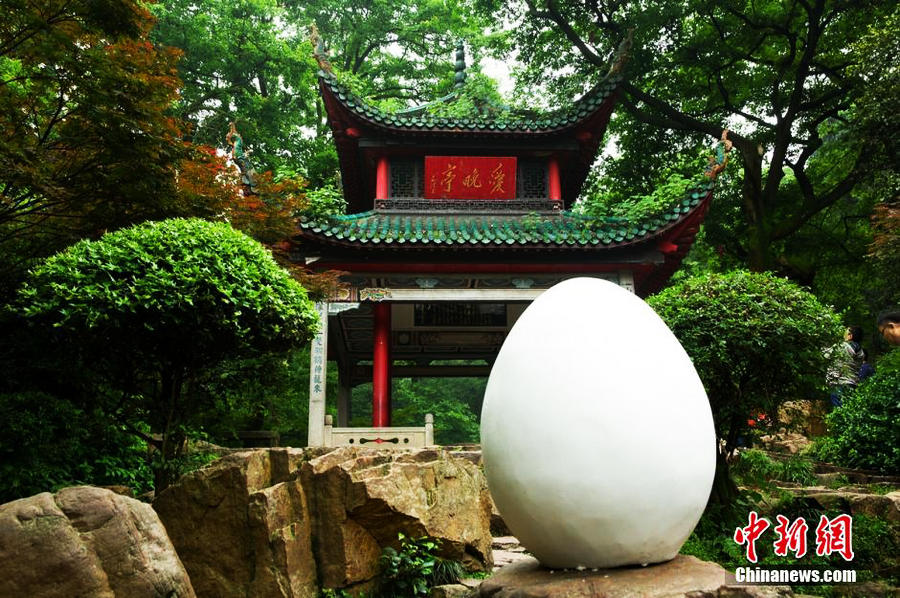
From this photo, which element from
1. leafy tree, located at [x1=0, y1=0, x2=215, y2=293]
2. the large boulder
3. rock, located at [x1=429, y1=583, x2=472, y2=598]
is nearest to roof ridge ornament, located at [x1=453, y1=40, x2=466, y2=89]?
leafy tree, located at [x1=0, y1=0, x2=215, y2=293]

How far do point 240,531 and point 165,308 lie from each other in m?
1.74

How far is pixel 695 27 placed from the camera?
56.4 ft

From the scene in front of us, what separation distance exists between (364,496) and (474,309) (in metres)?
9.04

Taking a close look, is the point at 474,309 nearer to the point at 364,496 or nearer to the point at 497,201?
the point at 497,201

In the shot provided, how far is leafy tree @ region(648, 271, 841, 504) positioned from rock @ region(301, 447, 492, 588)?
2626 mm

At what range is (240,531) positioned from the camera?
477 centimetres

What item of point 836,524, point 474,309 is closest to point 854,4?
point 474,309

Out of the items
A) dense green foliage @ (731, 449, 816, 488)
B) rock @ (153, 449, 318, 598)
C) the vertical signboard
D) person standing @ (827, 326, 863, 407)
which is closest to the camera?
rock @ (153, 449, 318, 598)

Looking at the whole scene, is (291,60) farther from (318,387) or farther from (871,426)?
(871,426)

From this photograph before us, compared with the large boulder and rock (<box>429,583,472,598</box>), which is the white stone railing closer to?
the large boulder

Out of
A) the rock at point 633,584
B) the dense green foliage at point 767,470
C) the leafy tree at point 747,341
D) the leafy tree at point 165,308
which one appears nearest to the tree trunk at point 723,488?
the leafy tree at point 747,341

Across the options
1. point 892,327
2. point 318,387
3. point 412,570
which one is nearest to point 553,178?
point 318,387

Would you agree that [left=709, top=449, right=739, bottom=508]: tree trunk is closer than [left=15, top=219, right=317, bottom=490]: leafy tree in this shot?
No

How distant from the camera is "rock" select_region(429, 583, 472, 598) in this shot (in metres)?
4.74
